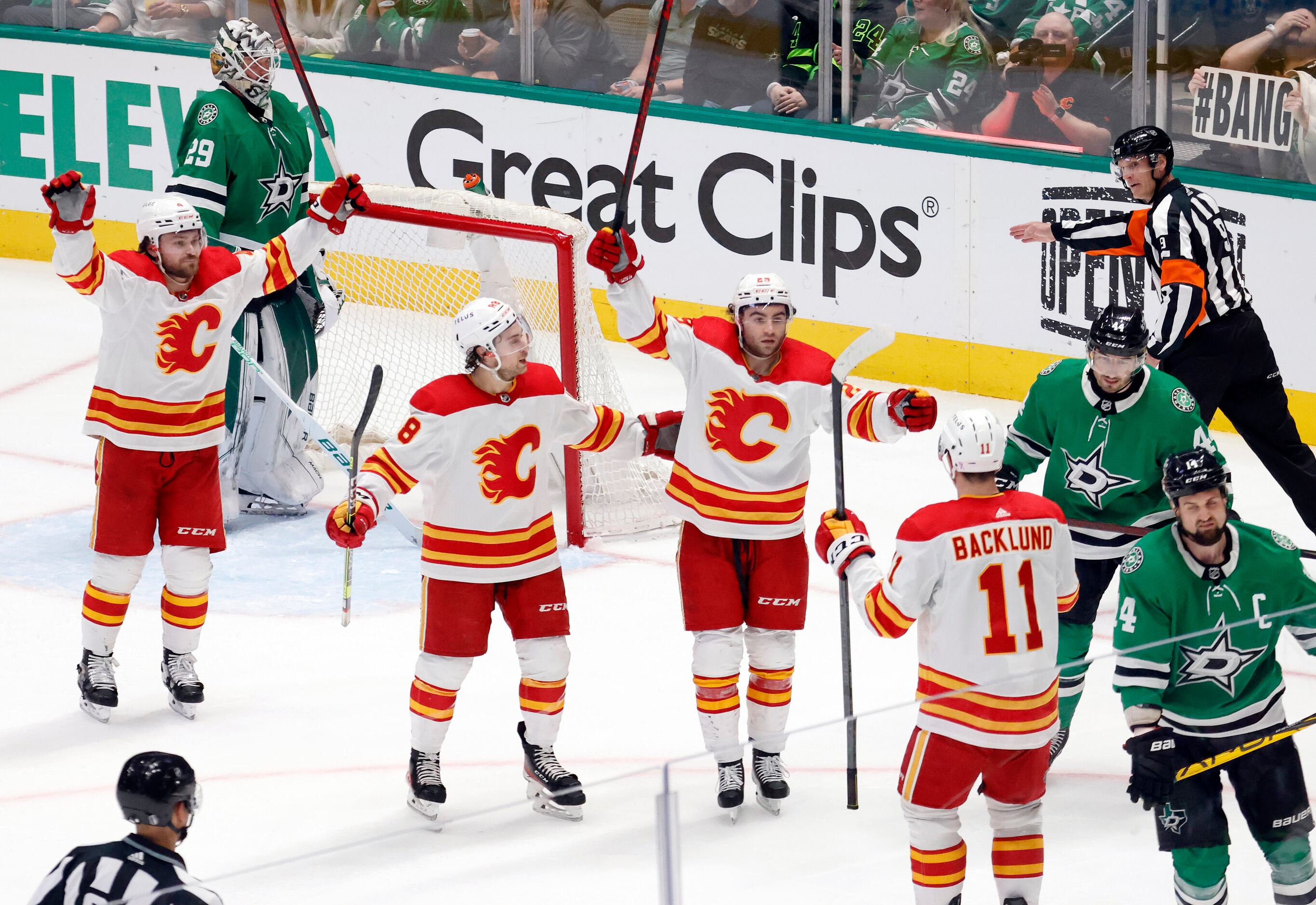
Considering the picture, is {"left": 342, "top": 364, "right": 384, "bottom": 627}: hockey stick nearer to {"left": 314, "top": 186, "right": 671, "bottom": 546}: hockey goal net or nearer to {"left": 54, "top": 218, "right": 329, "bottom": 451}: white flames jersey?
{"left": 54, "top": 218, "right": 329, "bottom": 451}: white flames jersey

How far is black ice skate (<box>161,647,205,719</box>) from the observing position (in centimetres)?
480

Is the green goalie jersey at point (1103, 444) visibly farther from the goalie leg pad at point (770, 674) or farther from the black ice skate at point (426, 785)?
the black ice skate at point (426, 785)

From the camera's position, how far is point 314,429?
18.1 ft

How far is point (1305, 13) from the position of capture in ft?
21.5

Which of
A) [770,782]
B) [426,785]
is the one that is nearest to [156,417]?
[426,785]

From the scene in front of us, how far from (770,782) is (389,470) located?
1023 mm

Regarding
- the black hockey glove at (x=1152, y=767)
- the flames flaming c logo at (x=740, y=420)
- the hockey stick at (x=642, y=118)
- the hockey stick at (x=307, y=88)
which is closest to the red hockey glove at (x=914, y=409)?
the flames flaming c logo at (x=740, y=420)

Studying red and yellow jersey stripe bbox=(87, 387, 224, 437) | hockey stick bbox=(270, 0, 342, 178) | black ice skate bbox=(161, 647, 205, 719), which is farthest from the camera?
hockey stick bbox=(270, 0, 342, 178)

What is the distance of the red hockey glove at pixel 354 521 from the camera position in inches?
155

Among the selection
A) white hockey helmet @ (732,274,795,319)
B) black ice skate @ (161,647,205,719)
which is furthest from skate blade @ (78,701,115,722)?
white hockey helmet @ (732,274,795,319)

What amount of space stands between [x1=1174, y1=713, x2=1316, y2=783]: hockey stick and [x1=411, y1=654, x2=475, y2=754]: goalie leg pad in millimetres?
1533

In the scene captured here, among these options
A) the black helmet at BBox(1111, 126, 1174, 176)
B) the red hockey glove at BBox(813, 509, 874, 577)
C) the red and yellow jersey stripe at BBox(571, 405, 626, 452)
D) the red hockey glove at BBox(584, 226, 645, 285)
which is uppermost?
the black helmet at BBox(1111, 126, 1174, 176)

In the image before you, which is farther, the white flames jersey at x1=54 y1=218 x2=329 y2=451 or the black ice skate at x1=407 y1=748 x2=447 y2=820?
the white flames jersey at x1=54 y1=218 x2=329 y2=451

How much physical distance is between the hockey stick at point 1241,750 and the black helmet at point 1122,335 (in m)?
1.03
